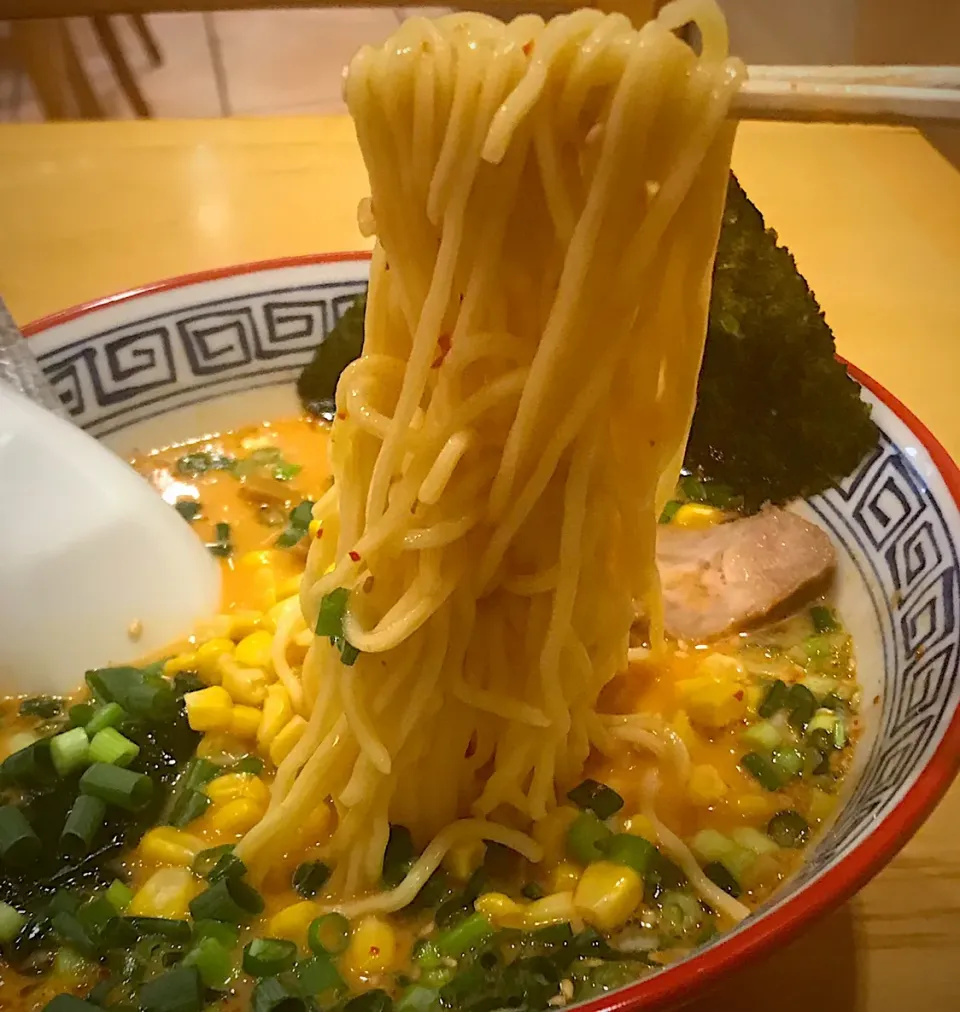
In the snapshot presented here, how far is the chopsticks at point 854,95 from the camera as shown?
0.78m

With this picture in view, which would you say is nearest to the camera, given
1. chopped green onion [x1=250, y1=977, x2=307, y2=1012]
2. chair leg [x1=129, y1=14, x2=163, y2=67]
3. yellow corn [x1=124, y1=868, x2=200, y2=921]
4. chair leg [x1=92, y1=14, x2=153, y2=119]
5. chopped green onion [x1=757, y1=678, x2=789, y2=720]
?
chopped green onion [x1=250, y1=977, x2=307, y2=1012]

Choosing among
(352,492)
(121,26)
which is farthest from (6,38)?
(352,492)

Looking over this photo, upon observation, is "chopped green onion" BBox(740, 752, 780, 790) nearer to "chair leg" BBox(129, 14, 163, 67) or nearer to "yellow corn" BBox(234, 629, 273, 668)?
"yellow corn" BBox(234, 629, 273, 668)

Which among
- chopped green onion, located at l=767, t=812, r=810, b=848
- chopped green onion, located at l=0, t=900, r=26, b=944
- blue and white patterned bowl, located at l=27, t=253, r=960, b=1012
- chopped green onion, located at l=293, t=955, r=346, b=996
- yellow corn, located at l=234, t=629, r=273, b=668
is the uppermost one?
blue and white patterned bowl, located at l=27, t=253, r=960, b=1012

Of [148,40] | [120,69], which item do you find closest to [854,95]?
[120,69]

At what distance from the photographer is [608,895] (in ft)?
3.36

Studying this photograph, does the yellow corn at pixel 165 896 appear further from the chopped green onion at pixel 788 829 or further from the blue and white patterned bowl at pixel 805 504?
the chopped green onion at pixel 788 829

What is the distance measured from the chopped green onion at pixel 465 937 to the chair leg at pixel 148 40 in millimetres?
4908

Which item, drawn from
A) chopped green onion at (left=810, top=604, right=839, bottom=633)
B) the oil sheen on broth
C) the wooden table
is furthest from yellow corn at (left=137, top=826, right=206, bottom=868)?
the wooden table

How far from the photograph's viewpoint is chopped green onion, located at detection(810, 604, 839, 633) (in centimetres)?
136

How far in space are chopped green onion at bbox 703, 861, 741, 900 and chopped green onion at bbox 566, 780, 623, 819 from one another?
11 cm

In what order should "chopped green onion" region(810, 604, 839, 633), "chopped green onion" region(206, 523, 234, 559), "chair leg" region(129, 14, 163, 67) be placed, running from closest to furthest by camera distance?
"chopped green onion" region(810, 604, 839, 633) < "chopped green onion" region(206, 523, 234, 559) < "chair leg" region(129, 14, 163, 67)

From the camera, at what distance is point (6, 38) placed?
487 cm

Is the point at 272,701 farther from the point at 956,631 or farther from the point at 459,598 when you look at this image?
the point at 956,631
